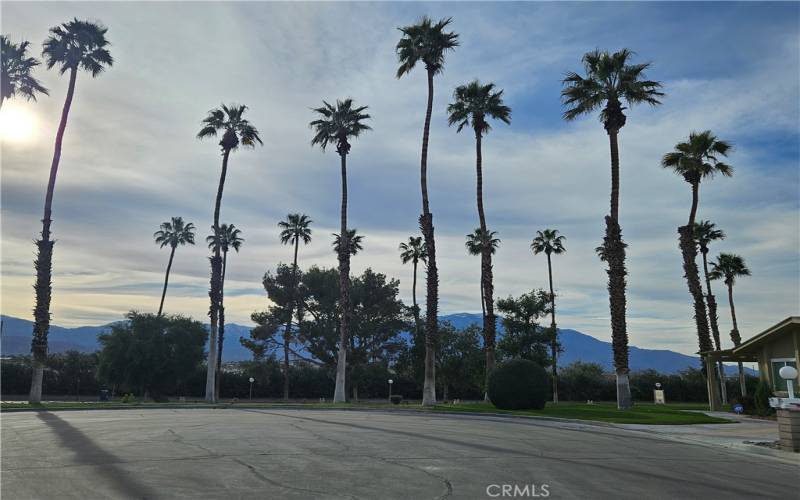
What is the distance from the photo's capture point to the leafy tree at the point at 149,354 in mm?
49125

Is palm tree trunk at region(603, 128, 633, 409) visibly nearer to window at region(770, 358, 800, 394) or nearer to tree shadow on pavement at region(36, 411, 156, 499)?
window at region(770, 358, 800, 394)

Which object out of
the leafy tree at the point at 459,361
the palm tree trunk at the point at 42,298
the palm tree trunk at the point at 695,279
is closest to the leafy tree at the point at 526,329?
the leafy tree at the point at 459,361

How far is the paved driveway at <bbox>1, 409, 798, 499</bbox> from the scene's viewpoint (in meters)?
8.52

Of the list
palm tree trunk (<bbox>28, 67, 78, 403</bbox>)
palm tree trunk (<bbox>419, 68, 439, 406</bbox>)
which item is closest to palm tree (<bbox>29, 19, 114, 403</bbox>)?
palm tree trunk (<bbox>28, 67, 78, 403</bbox>)

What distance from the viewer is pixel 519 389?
96.1ft

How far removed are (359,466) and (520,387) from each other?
66.5ft

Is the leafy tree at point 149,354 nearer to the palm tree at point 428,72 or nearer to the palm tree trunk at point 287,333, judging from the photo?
the palm tree trunk at point 287,333

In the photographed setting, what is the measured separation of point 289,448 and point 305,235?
53.0 meters

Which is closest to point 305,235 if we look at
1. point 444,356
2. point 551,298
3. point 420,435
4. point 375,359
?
point 375,359

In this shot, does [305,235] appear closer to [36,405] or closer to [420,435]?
[36,405]

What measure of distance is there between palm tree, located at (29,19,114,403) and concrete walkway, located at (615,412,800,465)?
100ft

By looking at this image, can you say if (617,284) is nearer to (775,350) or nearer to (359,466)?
(775,350)

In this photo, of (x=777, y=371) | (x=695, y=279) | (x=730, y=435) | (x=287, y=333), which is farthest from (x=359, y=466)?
(x=287, y=333)

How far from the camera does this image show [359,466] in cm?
1052
